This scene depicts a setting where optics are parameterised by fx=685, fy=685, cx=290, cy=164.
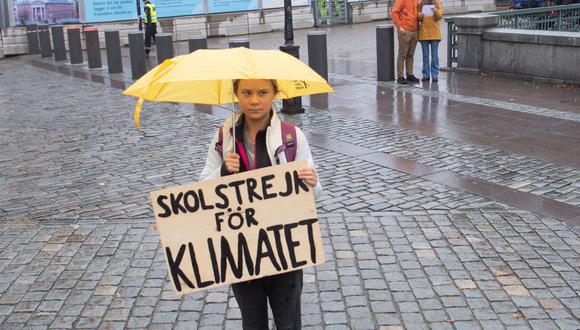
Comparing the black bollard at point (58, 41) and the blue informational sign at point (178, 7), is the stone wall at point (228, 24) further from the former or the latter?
the black bollard at point (58, 41)

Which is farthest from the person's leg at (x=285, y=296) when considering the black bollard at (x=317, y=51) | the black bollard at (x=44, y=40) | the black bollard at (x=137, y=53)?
the black bollard at (x=44, y=40)

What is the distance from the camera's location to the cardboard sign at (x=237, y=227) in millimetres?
2977

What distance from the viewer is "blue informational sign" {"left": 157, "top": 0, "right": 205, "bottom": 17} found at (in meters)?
24.0

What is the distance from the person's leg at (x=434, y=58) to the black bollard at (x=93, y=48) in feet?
27.3

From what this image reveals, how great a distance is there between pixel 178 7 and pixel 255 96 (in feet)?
73.4

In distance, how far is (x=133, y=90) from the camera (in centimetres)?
302

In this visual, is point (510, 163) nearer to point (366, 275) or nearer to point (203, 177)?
point (366, 275)

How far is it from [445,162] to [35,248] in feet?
13.6

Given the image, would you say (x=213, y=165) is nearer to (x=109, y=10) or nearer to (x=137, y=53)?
(x=137, y=53)

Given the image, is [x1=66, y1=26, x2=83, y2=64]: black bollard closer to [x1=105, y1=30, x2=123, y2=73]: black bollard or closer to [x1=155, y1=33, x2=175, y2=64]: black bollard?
[x1=105, y1=30, x2=123, y2=73]: black bollard

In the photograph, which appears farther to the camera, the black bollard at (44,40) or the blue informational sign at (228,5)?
the blue informational sign at (228,5)

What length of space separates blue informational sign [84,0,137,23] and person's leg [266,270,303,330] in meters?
21.1

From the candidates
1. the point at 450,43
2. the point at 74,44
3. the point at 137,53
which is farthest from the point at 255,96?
the point at 74,44

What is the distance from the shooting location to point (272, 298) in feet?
10.5
